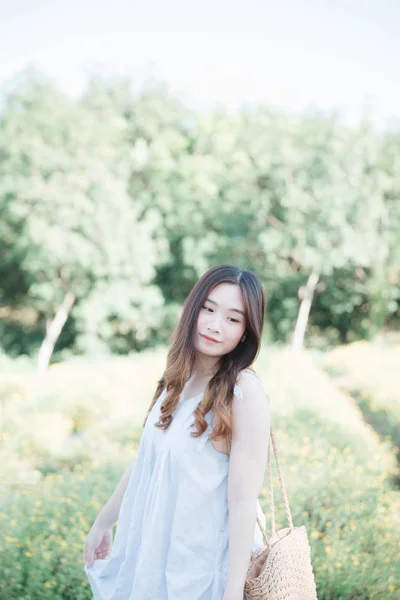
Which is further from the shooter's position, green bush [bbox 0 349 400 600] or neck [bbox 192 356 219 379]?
green bush [bbox 0 349 400 600]

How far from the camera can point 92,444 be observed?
604 centimetres

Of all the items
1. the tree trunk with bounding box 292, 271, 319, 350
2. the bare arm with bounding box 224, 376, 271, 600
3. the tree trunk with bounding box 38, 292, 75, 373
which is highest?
the tree trunk with bounding box 292, 271, 319, 350

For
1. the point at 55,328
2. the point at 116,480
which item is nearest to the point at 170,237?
the point at 55,328

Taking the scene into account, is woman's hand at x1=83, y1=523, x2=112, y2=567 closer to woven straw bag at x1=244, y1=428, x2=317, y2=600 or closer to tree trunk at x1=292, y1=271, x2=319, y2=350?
woven straw bag at x1=244, y1=428, x2=317, y2=600

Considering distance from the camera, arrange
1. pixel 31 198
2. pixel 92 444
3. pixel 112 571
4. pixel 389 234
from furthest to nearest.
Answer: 1. pixel 389 234
2. pixel 31 198
3. pixel 92 444
4. pixel 112 571

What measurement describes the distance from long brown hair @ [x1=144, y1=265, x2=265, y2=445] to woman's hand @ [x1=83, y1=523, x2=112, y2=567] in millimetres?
616

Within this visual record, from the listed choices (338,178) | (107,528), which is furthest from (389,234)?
(107,528)

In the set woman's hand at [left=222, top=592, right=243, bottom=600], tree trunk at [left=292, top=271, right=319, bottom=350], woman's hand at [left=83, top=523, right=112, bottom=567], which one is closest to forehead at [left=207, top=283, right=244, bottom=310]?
woman's hand at [left=222, top=592, right=243, bottom=600]

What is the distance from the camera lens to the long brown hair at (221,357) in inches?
69.6

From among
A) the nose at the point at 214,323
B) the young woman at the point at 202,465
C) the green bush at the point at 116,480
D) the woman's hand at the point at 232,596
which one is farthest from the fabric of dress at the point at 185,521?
the green bush at the point at 116,480

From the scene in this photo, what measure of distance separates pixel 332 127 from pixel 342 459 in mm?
17253

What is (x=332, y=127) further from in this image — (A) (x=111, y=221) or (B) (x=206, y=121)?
(A) (x=111, y=221)

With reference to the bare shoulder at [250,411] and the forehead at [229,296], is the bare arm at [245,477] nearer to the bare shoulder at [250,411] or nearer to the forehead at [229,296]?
the bare shoulder at [250,411]

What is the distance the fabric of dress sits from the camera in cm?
174
